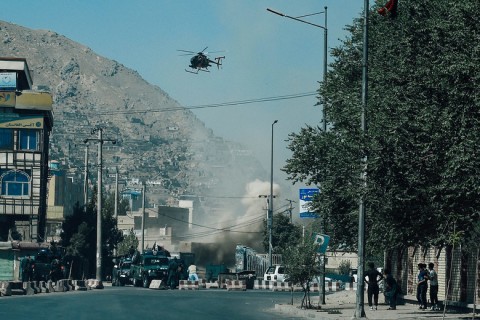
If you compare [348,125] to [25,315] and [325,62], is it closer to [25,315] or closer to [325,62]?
[325,62]

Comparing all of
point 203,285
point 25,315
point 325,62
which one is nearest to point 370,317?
point 25,315

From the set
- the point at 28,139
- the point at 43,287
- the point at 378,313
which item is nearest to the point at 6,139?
the point at 28,139

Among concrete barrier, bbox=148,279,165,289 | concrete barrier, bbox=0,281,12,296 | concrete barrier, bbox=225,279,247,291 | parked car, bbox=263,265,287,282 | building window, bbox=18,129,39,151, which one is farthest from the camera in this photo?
building window, bbox=18,129,39,151

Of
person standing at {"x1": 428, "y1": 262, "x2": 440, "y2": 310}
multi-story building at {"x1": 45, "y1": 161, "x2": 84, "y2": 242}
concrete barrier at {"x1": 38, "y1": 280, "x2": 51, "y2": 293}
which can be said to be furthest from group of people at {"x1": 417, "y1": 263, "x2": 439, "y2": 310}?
multi-story building at {"x1": 45, "y1": 161, "x2": 84, "y2": 242}

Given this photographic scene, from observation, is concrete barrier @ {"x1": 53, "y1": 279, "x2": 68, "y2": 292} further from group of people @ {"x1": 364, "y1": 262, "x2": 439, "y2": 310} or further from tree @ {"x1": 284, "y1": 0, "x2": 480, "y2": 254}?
tree @ {"x1": 284, "y1": 0, "x2": 480, "y2": 254}

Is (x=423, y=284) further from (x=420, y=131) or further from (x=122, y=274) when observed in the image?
(x=122, y=274)

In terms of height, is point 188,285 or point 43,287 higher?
point 43,287
